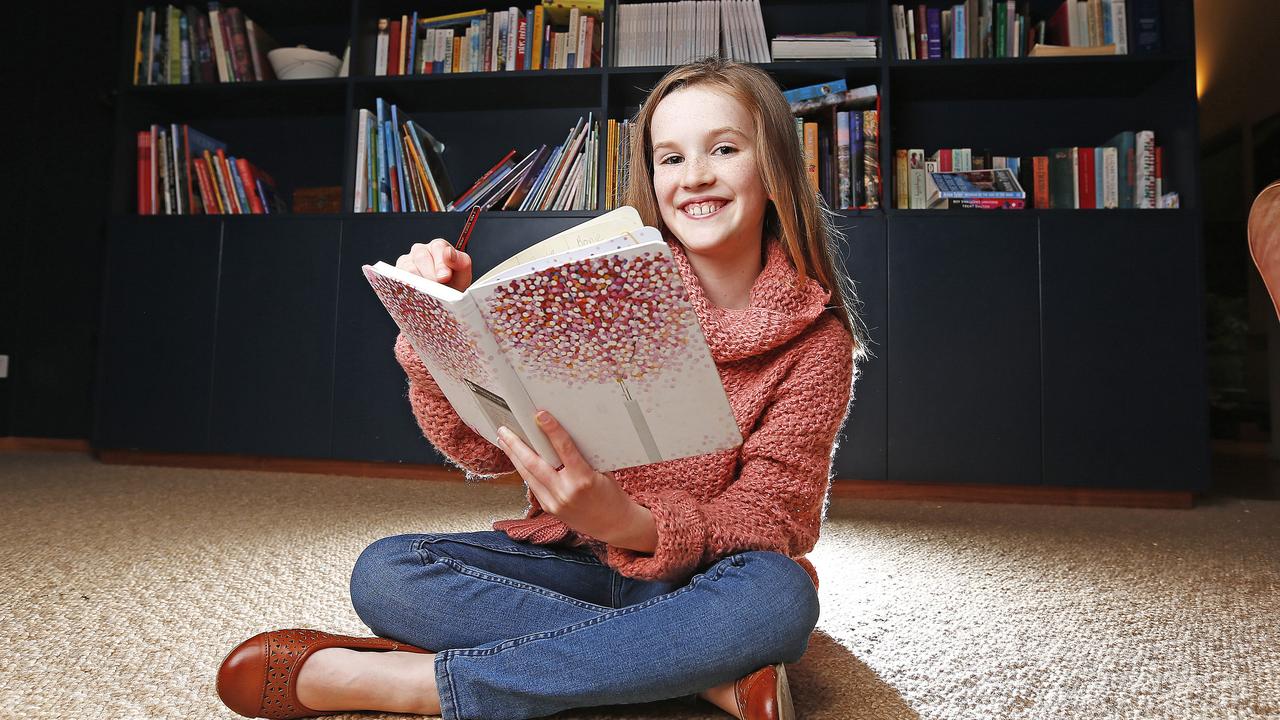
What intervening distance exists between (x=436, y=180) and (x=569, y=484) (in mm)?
1872

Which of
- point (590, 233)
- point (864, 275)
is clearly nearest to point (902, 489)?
point (864, 275)

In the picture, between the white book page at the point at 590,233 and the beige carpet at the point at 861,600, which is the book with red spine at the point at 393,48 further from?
the white book page at the point at 590,233

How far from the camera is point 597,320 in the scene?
1.67 ft

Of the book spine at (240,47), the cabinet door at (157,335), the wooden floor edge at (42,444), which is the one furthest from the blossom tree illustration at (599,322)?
the wooden floor edge at (42,444)

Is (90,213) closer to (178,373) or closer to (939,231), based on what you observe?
(178,373)

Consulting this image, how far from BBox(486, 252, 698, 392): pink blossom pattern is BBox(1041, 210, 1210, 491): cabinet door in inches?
68.6

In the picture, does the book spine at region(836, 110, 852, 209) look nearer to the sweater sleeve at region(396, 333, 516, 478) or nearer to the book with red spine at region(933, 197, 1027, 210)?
the book with red spine at region(933, 197, 1027, 210)

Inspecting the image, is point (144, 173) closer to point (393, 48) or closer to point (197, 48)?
point (197, 48)

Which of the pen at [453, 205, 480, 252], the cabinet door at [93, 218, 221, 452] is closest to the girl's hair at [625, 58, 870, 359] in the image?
the pen at [453, 205, 480, 252]

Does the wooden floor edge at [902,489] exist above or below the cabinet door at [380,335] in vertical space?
below

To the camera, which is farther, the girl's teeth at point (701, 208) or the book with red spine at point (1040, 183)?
the book with red spine at point (1040, 183)

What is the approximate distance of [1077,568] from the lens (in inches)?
49.9

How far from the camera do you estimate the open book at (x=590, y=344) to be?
48 cm

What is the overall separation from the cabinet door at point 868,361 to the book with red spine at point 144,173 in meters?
2.00
